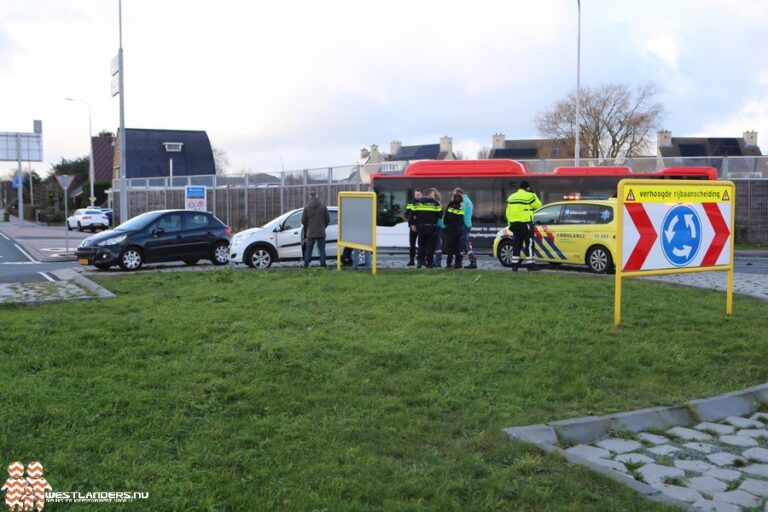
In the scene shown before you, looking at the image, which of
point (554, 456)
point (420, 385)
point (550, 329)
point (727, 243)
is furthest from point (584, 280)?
point (554, 456)

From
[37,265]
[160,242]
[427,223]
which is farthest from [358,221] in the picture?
[37,265]

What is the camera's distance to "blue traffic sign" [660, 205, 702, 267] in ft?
29.6

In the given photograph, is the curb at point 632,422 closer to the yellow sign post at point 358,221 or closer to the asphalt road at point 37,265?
the yellow sign post at point 358,221

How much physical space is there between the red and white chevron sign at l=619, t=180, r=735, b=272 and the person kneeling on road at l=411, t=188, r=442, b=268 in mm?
7094

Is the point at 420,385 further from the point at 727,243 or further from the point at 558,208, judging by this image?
the point at 558,208

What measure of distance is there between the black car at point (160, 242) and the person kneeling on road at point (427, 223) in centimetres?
606

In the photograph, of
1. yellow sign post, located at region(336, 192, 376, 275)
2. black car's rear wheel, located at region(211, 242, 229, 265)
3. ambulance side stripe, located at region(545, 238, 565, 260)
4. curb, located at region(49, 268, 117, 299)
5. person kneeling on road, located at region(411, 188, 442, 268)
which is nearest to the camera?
curb, located at region(49, 268, 117, 299)

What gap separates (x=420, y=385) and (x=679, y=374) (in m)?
2.38

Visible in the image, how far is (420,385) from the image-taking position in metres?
6.29

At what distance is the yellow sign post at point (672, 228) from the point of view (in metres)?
8.62

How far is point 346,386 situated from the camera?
6.17m

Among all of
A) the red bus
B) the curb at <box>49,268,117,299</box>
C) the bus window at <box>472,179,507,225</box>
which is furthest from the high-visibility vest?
the bus window at <box>472,179,507,225</box>

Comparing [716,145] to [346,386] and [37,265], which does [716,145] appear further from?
[346,386]

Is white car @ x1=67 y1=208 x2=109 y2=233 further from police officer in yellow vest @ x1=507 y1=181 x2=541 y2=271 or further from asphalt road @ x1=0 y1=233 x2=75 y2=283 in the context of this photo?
police officer in yellow vest @ x1=507 y1=181 x2=541 y2=271
